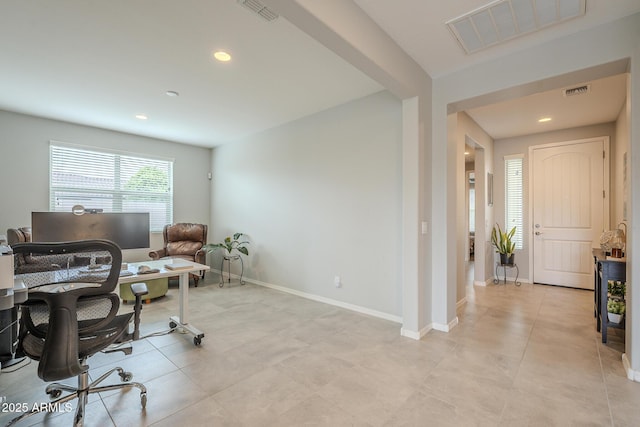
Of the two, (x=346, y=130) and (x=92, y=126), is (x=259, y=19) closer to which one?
(x=346, y=130)

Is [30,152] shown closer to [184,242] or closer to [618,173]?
[184,242]

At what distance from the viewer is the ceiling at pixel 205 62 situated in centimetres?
215

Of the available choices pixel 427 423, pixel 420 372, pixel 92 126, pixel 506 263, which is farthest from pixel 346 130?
pixel 92 126

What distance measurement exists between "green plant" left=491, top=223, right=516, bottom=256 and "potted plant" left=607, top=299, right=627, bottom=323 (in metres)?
2.36

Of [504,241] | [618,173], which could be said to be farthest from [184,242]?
[618,173]

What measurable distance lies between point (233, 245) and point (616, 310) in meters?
5.17

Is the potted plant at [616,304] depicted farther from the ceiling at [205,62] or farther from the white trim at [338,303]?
the ceiling at [205,62]

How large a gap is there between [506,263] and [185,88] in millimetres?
5574

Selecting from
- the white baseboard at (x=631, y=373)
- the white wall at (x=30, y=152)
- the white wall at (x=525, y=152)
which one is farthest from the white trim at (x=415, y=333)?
the white wall at (x=30, y=152)

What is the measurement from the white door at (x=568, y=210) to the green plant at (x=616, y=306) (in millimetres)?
2364

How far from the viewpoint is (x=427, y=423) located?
5.51 ft

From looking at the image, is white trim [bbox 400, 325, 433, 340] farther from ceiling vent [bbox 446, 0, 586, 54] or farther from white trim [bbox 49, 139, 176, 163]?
white trim [bbox 49, 139, 176, 163]

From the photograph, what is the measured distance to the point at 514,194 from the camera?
5309 mm

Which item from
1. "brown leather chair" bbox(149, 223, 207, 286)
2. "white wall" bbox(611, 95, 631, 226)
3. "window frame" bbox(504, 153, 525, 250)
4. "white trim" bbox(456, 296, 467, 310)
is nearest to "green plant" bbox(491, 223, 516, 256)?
"window frame" bbox(504, 153, 525, 250)
